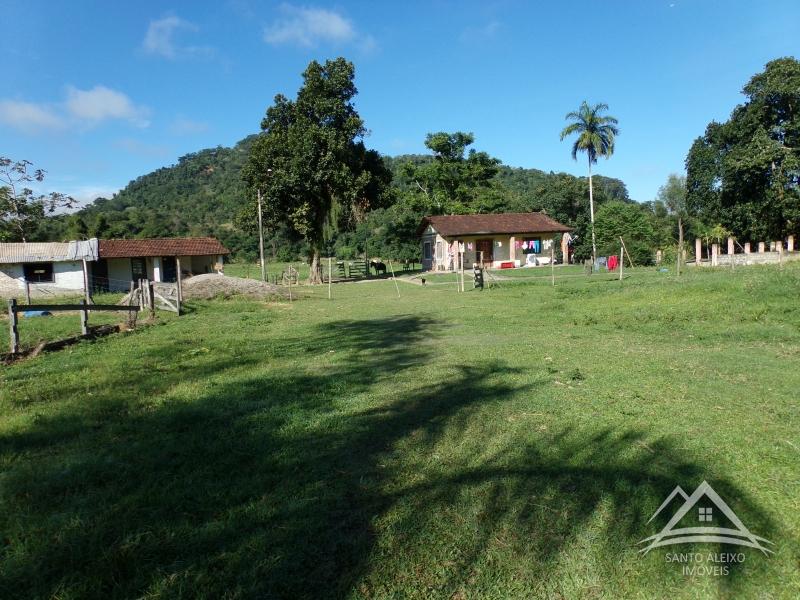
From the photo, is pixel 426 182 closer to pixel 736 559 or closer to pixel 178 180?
pixel 736 559

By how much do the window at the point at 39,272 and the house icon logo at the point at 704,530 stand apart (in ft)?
125

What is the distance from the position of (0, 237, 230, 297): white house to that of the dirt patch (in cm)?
710

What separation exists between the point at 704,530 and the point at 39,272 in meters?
38.5

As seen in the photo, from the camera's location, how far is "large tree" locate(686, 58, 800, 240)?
35906mm

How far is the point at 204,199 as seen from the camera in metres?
103

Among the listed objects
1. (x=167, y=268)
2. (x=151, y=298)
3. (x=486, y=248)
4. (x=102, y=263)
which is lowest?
(x=151, y=298)

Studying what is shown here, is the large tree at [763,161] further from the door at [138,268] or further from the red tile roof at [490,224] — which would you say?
the door at [138,268]

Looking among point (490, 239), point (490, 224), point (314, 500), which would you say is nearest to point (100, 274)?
point (490, 239)

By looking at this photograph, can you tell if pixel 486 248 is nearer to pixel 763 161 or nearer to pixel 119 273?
pixel 763 161

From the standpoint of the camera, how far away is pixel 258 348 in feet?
31.9

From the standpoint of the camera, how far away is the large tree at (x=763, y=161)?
35906 mm

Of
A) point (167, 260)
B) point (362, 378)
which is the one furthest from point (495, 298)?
point (167, 260)

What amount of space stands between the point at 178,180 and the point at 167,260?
9646 centimetres

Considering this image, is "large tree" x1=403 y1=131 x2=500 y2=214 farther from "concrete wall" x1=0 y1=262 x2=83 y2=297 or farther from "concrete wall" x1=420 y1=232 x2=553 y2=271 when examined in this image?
"concrete wall" x1=0 y1=262 x2=83 y2=297
